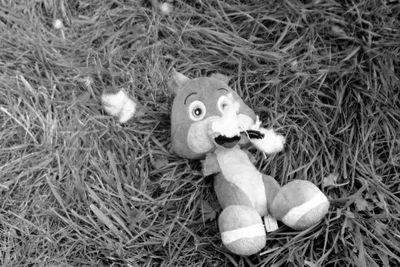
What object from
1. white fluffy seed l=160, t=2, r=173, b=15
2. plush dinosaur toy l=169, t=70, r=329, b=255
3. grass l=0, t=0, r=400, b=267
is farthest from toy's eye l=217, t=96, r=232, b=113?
white fluffy seed l=160, t=2, r=173, b=15

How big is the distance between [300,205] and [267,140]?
34cm

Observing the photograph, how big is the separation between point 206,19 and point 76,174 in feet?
2.70

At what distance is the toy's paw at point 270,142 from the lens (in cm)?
171

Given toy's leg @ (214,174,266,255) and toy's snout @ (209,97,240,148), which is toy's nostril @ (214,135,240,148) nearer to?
toy's snout @ (209,97,240,148)

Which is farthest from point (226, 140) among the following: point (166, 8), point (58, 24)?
point (58, 24)

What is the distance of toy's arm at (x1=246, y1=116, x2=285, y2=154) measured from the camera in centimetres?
165

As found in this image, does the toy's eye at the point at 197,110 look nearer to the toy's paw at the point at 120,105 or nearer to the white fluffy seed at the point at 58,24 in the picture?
the toy's paw at the point at 120,105

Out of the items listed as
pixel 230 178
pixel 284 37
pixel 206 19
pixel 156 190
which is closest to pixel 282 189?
pixel 230 178

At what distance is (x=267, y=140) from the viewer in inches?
68.7

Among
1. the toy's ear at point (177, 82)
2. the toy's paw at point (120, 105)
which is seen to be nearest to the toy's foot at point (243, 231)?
the toy's ear at point (177, 82)

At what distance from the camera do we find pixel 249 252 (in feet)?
4.82

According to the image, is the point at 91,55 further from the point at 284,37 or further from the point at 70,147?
the point at 284,37

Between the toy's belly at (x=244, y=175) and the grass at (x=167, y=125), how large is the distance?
135 mm

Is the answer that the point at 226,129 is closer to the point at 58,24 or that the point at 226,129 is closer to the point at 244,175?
the point at 244,175
